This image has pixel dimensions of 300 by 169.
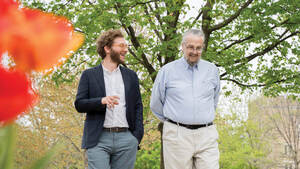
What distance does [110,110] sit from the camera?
12.6 ft

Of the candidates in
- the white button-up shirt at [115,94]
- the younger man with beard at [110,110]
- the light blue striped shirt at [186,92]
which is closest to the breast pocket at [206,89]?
the light blue striped shirt at [186,92]

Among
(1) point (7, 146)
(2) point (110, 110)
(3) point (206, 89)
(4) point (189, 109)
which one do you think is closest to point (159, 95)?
(4) point (189, 109)

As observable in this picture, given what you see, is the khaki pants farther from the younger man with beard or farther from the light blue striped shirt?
the younger man with beard

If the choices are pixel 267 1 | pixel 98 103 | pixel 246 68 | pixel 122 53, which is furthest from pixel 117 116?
pixel 246 68

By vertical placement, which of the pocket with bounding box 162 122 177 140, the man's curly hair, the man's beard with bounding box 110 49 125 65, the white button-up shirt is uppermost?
the man's curly hair

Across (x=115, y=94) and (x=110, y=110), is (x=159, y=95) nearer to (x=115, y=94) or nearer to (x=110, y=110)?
(x=115, y=94)

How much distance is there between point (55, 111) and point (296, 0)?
570 inches

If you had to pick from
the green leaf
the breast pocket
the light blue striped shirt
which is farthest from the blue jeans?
the green leaf

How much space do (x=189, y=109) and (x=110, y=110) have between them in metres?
0.96

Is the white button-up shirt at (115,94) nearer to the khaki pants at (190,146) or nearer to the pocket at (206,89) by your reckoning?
the khaki pants at (190,146)

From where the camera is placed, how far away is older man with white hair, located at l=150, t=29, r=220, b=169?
4250 mm

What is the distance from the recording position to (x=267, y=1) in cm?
1117

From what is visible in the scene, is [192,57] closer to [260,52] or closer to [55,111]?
[260,52]

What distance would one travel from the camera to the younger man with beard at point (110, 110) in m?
3.83
